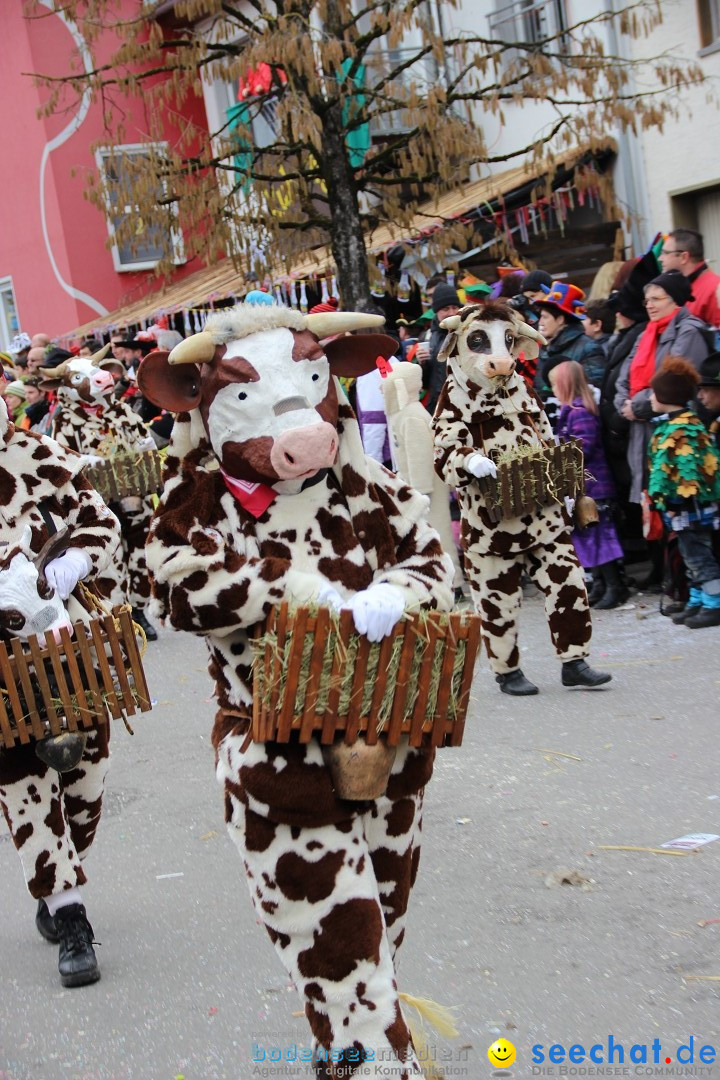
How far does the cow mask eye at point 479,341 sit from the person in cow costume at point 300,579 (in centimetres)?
339

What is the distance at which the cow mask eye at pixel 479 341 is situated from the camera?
701 centimetres

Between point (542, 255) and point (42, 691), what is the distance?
12337mm

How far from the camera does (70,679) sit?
431 centimetres

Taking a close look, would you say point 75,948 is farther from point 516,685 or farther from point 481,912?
point 516,685

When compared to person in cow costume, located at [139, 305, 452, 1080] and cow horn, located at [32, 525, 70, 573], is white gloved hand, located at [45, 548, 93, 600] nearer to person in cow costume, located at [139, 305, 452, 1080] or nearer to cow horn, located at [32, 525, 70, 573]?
cow horn, located at [32, 525, 70, 573]

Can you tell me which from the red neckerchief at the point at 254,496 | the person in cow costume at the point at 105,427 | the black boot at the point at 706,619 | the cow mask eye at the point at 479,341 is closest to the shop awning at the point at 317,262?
the person in cow costume at the point at 105,427

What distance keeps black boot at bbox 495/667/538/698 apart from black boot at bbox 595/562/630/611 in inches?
80.5

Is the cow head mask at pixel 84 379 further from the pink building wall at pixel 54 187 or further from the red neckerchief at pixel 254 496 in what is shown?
the pink building wall at pixel 54 187

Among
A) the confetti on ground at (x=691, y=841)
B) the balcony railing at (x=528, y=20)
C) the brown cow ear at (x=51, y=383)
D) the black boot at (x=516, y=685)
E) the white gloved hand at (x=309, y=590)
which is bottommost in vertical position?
A: the black boot at (x=516, y=685)

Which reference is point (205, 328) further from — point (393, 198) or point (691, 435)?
point (393, 198)

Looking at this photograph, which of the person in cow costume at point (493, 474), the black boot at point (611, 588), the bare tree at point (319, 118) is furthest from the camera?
the bare tree at point (319, 118)

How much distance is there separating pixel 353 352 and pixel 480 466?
329cm

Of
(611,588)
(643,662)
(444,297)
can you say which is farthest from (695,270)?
(643,662)

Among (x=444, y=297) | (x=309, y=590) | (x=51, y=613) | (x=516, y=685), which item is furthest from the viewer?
(x=444, y=297)
